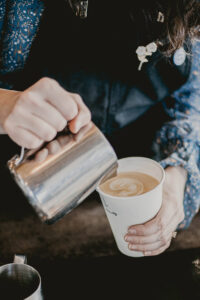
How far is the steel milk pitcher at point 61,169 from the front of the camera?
653 mm

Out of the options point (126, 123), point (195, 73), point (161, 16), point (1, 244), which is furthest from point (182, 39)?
point (1, 244)

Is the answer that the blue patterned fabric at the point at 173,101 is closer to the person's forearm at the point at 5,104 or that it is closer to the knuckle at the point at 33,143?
the person's forearm at the point at 5,104

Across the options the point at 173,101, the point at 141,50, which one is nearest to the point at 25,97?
the point at 141,50

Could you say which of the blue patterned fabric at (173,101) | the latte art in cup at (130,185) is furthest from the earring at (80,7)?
the latte art in cup at (130,185)

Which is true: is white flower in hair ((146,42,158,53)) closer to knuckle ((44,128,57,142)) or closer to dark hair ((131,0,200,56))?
dark hair ((131,0,200,56))

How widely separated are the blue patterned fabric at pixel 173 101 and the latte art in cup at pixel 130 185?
202 mm

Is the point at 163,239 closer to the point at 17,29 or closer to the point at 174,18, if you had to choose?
the point at 174,18

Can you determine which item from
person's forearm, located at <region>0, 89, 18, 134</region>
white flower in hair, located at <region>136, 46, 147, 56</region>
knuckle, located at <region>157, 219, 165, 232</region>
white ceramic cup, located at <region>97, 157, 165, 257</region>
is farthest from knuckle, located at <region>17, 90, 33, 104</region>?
white flower in hair, located at <region>136, 46, 147, 56</region>

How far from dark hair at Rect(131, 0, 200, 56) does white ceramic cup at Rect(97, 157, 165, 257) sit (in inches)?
14.7

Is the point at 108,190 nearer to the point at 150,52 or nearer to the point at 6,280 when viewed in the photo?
the point at 6,280

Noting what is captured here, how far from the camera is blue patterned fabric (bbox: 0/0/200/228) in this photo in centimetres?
103

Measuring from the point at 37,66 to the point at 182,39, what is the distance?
500 millimetres

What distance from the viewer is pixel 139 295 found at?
0.82m

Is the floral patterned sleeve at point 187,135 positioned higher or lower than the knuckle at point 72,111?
lower
